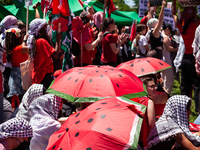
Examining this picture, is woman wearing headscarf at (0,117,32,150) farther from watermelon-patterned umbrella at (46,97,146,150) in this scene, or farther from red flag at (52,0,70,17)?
red flag at (52,0,70,17)

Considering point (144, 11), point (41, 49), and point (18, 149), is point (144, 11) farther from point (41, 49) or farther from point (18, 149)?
point (18, 149)

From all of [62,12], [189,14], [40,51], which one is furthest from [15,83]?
[189,14]

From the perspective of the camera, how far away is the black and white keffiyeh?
2312 millimetres

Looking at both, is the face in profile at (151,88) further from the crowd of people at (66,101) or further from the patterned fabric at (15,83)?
the patterned fabric at (15,83)

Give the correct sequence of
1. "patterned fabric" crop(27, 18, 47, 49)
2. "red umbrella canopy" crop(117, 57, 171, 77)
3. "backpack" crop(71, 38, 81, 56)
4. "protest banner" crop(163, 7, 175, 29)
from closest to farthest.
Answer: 1. "red umbrella canopy" crop(117, 57, 171, 77)
2. "patterned fabric" crop(27, 18, 47, 49)
3. "backpack" crop(71, 38, 81, 56)
4. "protest banner" crop(163, 7, 175, 29)

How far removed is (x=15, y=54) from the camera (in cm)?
462

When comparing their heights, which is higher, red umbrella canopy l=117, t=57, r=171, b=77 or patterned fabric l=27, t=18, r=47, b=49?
patterned fabric l=27, t=18, r=47, b=49

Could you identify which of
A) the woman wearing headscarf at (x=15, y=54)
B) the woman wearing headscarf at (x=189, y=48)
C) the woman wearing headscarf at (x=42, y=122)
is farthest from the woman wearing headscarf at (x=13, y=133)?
the woman wearing headscarf at (x=189, y=48)

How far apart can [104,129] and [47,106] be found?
1.21m

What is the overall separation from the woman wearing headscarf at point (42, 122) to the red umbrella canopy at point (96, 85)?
173mm

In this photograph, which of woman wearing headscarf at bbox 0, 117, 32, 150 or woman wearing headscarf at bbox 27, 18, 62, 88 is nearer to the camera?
woman wearing headscarf at bbox 0, 117, 32, 150

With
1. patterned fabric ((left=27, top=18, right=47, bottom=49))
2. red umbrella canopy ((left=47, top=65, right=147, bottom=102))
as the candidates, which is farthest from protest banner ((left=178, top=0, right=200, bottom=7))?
patterned fabric ((left=27, top=18, right=47, bottom=49))

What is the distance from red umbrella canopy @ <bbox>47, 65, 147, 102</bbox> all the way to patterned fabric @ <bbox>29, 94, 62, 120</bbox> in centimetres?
10

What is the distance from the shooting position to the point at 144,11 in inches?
375
